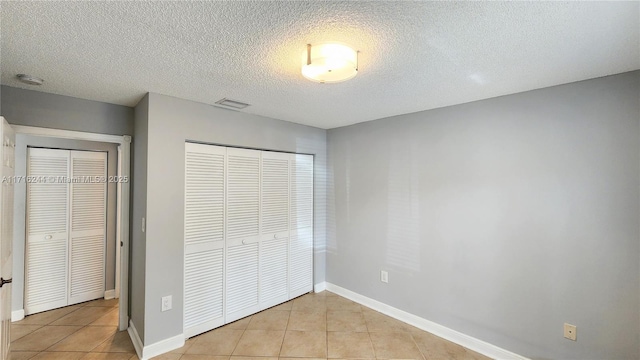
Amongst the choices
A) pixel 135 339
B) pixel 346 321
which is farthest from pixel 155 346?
pixel 346 321

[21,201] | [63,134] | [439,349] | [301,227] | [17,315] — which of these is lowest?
[439,349]

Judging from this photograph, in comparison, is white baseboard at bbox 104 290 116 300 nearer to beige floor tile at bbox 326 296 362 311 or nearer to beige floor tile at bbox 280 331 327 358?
beige floor tile at bbox 280 331 327 358

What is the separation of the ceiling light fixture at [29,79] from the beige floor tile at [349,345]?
314cm

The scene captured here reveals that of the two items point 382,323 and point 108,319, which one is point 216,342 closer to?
point 108,319

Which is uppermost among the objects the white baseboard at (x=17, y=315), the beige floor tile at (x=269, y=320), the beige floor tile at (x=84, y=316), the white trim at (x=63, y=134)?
the white trim at (x=63, y=134)

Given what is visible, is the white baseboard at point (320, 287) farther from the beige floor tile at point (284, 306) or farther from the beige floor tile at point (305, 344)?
the beige floor tile at point (305, 344)

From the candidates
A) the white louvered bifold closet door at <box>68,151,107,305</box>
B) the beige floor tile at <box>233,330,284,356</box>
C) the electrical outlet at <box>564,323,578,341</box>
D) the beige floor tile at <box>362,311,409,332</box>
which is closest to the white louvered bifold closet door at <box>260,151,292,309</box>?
the beige floor tile at <box>233,330,284,356</box>

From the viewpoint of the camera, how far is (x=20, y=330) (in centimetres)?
262

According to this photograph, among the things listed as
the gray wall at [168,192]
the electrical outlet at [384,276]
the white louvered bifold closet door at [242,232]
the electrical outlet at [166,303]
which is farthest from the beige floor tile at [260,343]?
the electrical outlet at [384,276]

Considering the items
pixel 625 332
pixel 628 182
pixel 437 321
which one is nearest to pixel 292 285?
pixel 437 321

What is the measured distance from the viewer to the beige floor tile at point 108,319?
278 centimetres

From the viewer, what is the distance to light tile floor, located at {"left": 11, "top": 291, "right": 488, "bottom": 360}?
7.54 feet

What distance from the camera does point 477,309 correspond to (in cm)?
241

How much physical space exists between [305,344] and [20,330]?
2806 millimetres
